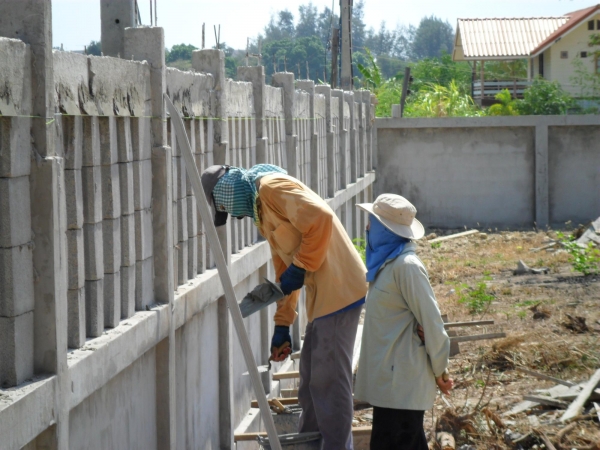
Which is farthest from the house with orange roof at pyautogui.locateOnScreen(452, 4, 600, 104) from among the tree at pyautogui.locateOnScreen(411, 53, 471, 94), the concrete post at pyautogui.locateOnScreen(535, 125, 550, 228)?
the concrete post at pyautogui.locateOnScreen(535, 125, 550, 228)

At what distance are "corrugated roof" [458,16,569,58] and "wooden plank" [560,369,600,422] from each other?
3291cm

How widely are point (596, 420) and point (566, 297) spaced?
202 inches

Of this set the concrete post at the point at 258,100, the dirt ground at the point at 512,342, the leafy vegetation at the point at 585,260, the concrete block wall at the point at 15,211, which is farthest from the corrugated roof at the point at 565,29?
the concrete block wall at the point at 15,211

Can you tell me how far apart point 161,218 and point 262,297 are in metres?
A: 0.65

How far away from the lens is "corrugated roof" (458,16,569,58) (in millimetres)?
38875

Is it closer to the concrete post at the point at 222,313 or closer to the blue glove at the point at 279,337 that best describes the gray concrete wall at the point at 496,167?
the concrete post at the point at 222,313

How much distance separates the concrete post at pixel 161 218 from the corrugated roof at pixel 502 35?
3498 cm

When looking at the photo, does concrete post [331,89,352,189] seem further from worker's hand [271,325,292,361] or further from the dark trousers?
the dark trousers

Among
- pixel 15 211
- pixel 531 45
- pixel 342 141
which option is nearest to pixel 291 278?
pixel 15 211

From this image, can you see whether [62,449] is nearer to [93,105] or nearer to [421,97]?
[93,105]

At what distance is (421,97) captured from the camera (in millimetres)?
25891

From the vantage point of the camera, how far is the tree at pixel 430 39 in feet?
487

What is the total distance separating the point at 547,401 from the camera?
256 inches

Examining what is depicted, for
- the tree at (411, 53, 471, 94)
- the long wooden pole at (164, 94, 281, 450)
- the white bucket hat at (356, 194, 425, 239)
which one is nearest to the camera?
the long wooden pole at (164, 94, 281, 450)
